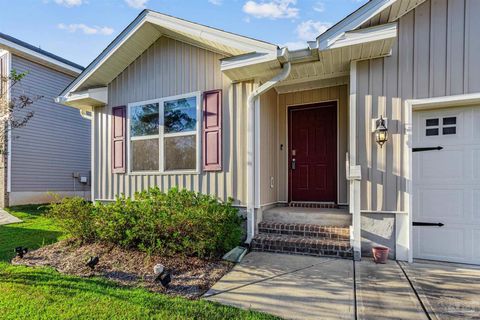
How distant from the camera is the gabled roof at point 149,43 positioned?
4.57 m

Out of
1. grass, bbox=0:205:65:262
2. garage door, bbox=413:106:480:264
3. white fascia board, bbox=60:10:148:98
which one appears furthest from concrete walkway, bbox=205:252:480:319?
white fascia board, bbox=60:10:148:98

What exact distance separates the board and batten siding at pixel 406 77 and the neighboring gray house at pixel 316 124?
0.05 ft

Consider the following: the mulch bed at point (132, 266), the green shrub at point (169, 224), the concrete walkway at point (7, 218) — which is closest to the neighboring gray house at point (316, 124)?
the green shrub at point (169, 224)

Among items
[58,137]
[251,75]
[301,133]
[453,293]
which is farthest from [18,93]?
[453,293]

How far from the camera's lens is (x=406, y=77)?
403 centimetres

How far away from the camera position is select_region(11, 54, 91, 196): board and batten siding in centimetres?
890

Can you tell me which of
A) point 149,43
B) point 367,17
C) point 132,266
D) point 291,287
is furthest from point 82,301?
point 367,17

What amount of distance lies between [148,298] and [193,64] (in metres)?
4.15

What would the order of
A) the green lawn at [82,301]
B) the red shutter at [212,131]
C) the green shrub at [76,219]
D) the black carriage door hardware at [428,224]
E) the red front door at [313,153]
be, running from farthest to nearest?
1. the red front door at [313,153]
2. the red shutter at [212,131]
3. the green shrub at [76,219]
4. the black carriage door hardware at [428,224]
5. the green lawn at [82,301]

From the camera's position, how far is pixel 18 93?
8.85 m

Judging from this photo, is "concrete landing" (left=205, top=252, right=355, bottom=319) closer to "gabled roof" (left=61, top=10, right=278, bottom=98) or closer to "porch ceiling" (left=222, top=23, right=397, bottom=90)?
"porch ceiling" (left=222, top=23, right=397, bottom=90)

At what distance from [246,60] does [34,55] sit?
8.60 m

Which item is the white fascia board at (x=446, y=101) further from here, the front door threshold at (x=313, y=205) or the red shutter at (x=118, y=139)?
the red shutter at (x=118, y=139)

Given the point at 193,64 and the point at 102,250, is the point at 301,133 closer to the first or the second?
the point at 193,64
